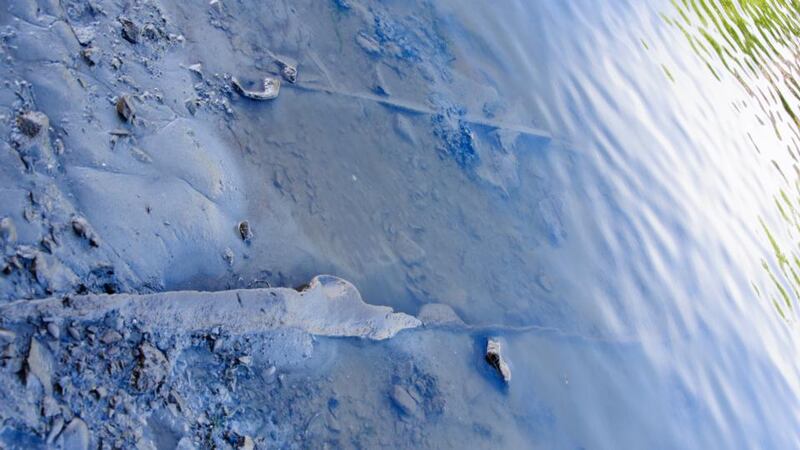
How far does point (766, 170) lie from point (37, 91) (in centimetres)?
810

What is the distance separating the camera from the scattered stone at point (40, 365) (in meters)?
2.41

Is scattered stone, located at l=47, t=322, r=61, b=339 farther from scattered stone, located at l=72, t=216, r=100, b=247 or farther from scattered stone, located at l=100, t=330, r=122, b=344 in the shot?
scattered stone, located at l=72, t=216, r=100, b=247

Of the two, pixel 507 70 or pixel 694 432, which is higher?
pixel 507 70

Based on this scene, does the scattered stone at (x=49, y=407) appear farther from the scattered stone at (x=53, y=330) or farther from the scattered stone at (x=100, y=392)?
the scattered stone at (x=53, y=330)

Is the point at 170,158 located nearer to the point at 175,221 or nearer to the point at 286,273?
the point at 175,221

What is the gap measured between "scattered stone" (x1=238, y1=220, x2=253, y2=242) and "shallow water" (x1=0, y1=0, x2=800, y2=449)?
0.16ft

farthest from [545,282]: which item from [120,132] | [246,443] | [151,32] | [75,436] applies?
[75,436]

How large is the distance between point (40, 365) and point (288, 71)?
8.67 feet

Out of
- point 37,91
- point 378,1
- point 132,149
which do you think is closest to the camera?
point 37,91

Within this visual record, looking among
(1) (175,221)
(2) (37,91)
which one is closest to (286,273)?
(1) (175,221)

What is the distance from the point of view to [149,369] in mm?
2756

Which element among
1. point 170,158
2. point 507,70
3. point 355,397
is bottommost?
point 355,397

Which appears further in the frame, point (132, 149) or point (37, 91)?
point (132, 149)

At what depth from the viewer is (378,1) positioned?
543cm
